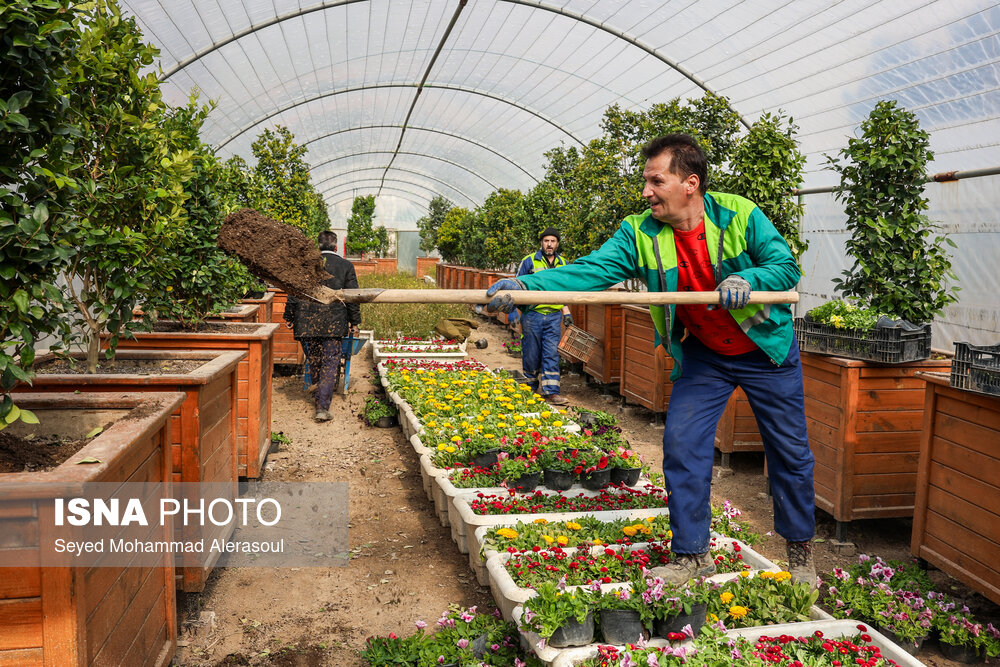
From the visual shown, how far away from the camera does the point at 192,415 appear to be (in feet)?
10.4

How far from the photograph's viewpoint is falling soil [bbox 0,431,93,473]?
7.29ft

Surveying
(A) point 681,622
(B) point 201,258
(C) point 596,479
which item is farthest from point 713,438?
(B) point 201,258

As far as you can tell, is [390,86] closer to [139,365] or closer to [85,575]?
[139,365]

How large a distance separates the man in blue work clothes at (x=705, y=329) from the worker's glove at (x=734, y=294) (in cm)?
5

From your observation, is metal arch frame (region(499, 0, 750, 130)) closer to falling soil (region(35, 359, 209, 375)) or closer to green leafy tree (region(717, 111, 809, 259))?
green leafy tree (region(717, 111, 809, 259))

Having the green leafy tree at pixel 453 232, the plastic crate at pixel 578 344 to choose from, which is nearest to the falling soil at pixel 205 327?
the plastic crate at pixel 578 344

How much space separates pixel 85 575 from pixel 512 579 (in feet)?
4.82

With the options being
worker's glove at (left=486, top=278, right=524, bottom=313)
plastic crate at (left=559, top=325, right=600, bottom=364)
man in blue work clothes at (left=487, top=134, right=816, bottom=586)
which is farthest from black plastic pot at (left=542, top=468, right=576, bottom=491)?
plastic crate at (left=559, top=325, right=600, bottom=364)

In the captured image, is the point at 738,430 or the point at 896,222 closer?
the point at 896,222

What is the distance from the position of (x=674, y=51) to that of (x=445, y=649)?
37.7 feet

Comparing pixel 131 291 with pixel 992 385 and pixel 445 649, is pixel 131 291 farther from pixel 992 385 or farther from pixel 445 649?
pixel 992 385

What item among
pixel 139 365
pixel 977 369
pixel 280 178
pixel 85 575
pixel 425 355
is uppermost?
pixel 280 178

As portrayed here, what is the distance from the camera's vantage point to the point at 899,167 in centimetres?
470

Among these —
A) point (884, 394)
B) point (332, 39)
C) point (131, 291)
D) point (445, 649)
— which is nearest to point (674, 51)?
point (332, 39)
